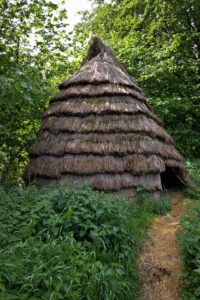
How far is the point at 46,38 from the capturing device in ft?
17.7

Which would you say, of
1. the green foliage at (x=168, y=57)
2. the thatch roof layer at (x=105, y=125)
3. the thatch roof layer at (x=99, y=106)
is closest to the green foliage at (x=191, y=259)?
the thatch roof layer at (x=105, y=125)

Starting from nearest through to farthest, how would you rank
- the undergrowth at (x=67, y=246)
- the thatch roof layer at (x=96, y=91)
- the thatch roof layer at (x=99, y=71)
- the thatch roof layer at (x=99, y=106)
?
the undergrowth at (x=67, y=246)
the thatch roof layer at (x=99, y=106)
the thatch roof layer at (x=96, y=91)
the thatch roof layer at (x=99, y=71)

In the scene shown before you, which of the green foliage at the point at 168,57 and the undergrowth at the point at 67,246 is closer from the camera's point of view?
the undergrowth at the point at 67,246

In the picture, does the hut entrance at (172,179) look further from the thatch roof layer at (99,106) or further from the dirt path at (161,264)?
the dirt path at (161,264)

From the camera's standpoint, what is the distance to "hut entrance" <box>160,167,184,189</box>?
565cm

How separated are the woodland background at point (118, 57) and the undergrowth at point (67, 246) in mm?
1613

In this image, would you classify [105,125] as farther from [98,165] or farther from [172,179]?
[172,179]

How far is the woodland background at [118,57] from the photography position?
462 cm

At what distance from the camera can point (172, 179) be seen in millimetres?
6117

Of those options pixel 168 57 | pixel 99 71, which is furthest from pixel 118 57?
pixel 99 71

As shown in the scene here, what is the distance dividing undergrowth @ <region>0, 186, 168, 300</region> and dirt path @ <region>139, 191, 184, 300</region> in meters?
0.14

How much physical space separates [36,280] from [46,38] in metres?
5.07

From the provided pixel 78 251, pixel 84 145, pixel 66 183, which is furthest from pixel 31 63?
pixel 78 251

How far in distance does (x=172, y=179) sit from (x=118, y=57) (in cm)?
600
